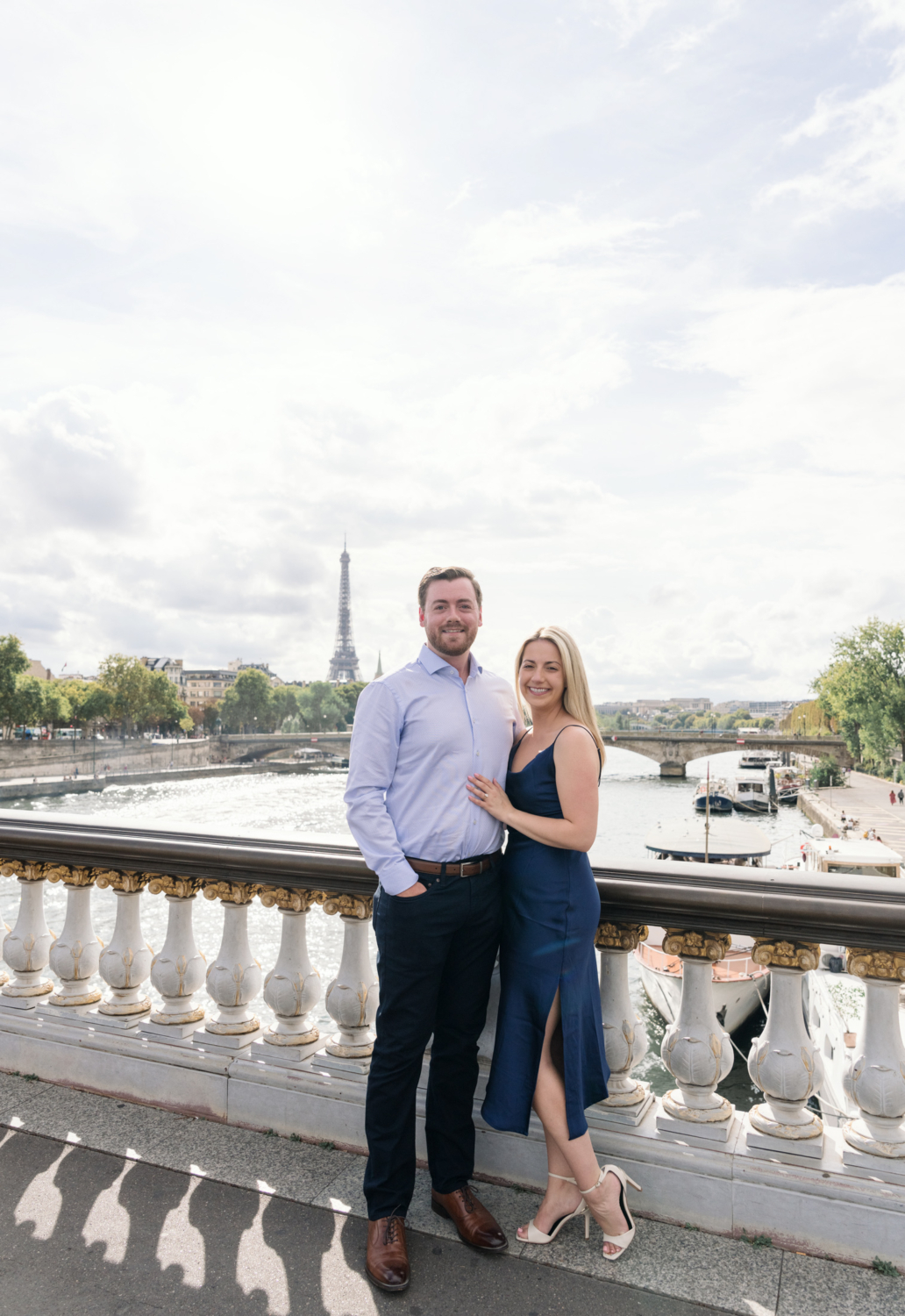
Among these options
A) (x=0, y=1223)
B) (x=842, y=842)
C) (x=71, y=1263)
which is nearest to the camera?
(x=71, y=1263)

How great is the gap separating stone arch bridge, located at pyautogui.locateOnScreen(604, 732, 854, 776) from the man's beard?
62.7 metres

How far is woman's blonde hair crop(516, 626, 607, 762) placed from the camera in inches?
99.3

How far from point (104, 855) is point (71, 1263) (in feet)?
4.32

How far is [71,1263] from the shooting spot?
232cm

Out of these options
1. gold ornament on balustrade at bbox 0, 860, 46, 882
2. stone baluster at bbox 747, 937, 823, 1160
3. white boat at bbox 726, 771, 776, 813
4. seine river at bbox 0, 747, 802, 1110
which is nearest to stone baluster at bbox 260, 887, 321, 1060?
seine river at bbox 0, 747, 802, 1110

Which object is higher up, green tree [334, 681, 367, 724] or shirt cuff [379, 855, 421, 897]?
green tree [334, 681, 367, 724]

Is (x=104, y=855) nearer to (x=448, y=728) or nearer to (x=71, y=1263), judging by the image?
(x=71, y=1263)

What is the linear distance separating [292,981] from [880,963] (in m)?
1.86

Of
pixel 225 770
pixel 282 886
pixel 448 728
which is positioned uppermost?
pixel 448 728

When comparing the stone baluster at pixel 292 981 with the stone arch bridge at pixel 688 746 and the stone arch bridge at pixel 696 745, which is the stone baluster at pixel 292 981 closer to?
the stone arch bridge at pixel 696 745

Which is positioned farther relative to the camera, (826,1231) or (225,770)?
(225,770)

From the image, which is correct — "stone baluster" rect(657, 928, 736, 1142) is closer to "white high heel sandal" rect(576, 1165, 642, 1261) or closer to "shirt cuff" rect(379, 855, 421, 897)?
"white high heel sandal" rect(576, 1165, 642, 1261)

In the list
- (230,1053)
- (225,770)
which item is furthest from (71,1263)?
(225,770)

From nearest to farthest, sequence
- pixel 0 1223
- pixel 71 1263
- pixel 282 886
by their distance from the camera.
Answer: pixel 71 1263, pixel 0 1223, pixel 282 886
